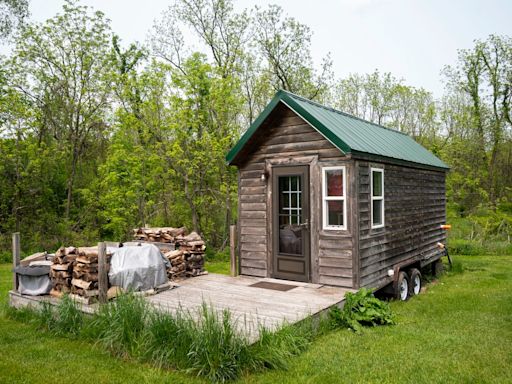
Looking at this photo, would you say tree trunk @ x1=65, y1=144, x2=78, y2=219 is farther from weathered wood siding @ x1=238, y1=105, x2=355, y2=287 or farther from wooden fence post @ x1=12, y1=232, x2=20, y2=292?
weathered wood siding @ x1=238, y1=105, x2=355, y2=287

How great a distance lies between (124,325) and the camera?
5211 mm

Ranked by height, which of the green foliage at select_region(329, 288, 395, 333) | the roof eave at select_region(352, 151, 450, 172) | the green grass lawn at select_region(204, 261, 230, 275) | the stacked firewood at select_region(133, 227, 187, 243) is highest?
the roof eave at select_region(352, 151, 450, 172)

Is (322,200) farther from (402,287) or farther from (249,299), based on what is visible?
(402,287)

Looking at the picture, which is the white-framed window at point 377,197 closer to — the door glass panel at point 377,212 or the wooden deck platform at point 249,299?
the door glass panel at point 377,212

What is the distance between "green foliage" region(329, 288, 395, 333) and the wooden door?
1.36m

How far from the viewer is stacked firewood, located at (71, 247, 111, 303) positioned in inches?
263

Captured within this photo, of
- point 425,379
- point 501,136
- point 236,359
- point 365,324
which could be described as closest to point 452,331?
point 365,324

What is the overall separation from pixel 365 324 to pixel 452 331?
1.32m

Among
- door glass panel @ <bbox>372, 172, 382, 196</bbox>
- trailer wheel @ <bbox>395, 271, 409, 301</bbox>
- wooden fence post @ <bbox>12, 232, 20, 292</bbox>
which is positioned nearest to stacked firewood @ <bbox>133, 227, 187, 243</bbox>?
wooden fence post @ <bbox>12, 232, 20, 292</bbox>

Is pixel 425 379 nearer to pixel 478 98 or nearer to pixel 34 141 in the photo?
pixel 34 141

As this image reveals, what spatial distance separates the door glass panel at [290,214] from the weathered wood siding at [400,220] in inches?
50.9

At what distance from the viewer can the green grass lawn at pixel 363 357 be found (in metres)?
4.54

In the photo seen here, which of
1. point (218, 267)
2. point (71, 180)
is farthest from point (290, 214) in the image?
point (71, 180)

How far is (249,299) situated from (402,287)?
12.9 ft
